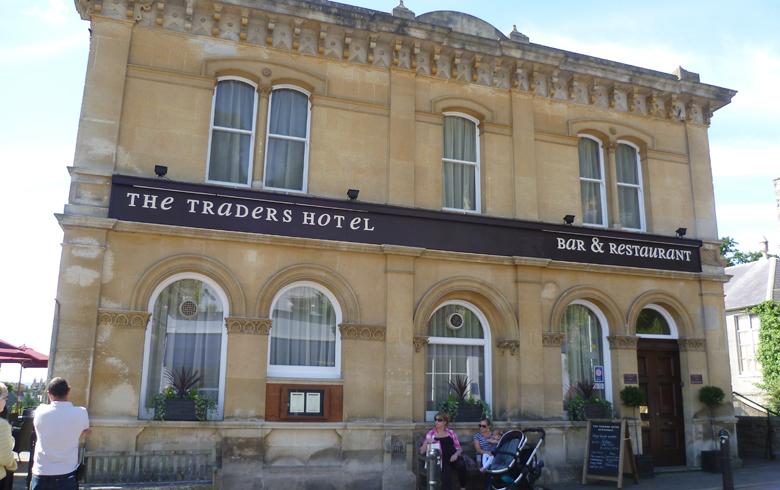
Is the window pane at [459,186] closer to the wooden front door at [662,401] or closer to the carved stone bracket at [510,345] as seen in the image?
the carved stone bracket at [510,345]

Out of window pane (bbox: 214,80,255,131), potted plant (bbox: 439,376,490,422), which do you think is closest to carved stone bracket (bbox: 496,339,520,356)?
potted plant (bbox: 439,376,490,422)

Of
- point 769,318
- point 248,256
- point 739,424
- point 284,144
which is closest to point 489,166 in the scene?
point 284,144

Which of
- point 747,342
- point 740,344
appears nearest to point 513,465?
point 747,342

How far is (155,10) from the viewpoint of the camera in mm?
12242

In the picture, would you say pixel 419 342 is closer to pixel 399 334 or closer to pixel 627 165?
pixel 399 334

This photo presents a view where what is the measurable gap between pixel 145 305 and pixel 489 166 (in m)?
7.44

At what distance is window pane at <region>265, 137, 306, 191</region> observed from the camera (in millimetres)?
12719

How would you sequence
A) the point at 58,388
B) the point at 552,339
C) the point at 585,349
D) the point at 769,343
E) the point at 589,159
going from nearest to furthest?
the point at 58,388 → the point at 552,339 → the point at 585,349 → the point at 589,159 → the point at 769,343

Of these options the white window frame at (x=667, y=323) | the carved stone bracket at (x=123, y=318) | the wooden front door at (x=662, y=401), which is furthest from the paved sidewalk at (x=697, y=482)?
the carved stone bracket at (x=123, y=318)

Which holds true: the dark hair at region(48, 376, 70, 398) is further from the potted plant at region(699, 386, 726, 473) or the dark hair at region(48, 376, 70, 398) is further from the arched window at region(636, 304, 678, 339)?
the potted plant at region(699, 386, 726, 473)

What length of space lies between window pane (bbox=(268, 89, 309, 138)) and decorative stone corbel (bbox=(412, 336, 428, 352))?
15.0 feet

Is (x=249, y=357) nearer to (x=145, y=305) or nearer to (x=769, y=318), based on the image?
(x=145, y=305)

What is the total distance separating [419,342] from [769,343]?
15.4 metres

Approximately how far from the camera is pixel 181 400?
35.6 feet
